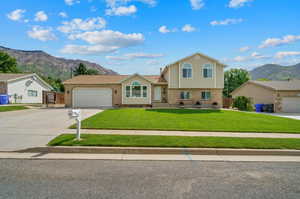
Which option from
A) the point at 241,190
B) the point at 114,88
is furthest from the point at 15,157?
the point at 114,88

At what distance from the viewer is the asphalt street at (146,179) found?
316cm

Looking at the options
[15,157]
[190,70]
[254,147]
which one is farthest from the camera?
[190,70]

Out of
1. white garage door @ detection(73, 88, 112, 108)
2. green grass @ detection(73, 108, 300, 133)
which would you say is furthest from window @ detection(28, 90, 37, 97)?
Answer: green grass @ detection(73, 108, 300, 133)

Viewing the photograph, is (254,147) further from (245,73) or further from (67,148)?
(245,73)

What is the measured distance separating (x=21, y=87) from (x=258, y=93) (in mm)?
35604

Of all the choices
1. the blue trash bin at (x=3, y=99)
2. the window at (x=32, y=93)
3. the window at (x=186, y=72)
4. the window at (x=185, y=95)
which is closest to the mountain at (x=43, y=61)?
the window at (x=32, y=93)

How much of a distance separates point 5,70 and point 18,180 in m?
58.7

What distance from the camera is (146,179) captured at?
374 cm

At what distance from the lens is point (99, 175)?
12.7 feet

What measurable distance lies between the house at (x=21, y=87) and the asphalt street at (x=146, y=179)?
26.3 metres

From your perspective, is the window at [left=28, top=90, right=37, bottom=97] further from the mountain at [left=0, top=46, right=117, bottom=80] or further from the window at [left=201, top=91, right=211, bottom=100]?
the mountain at [left=0, top=46, right=117, bottom=80]

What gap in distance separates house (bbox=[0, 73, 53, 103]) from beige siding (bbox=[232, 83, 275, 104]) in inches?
1385

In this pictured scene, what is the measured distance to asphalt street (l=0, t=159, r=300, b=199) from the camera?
3158 mm

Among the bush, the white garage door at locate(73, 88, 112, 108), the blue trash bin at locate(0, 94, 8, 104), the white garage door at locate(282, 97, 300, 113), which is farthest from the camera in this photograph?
the blue trash bin at locate(0, 94, 8, 104)
